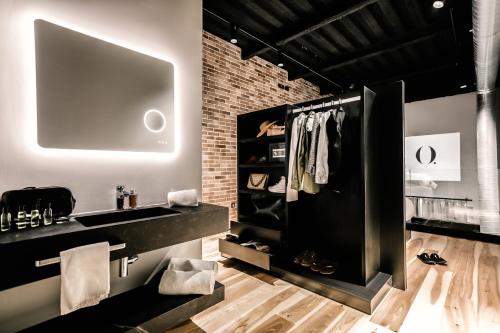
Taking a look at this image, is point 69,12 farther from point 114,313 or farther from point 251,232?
point 251,232

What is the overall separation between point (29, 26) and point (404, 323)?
3297 mm

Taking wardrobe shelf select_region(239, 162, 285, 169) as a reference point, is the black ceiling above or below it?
above

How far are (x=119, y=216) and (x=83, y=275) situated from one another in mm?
585

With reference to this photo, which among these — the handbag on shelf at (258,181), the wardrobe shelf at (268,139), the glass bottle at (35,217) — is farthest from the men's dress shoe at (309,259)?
the glass bottle at (35,217)

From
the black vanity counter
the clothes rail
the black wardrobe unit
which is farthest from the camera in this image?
the clothes rail

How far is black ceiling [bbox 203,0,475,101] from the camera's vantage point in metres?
3.11

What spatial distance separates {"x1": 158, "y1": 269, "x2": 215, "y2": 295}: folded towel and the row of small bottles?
0.86 metres

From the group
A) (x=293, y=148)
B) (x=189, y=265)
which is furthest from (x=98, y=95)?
(x=293, y=148)

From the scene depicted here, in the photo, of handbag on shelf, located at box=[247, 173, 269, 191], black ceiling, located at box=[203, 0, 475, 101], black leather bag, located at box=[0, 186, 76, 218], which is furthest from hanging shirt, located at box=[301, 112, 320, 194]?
black leather bag, located at box=[0, 186, 76, 218]

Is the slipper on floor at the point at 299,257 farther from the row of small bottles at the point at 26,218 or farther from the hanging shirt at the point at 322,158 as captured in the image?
the row of small bottles at the point at 26,218

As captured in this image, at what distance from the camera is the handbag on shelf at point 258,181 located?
3.32 metres

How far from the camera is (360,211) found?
2.39m

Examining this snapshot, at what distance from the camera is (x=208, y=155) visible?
393 cm

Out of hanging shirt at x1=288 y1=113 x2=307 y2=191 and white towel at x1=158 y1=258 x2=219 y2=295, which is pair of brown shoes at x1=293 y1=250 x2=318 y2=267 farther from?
white towel at x1=158 y1=258 x2=219 y2=295
